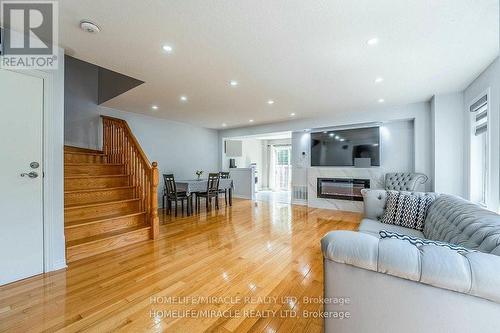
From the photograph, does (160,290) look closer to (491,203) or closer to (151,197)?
(151,197)

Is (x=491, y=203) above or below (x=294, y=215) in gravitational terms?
above

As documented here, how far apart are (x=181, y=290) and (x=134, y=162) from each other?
2.71 metres

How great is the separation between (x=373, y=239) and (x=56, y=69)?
3401 mm

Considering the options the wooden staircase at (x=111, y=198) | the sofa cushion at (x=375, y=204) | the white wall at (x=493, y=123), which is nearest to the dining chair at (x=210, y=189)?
the wooden staircase at (x=111, y=198)

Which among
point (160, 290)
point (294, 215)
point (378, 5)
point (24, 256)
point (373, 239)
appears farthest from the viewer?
point (294, 215)

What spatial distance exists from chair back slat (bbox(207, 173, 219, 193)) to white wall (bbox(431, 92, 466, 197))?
4.54m

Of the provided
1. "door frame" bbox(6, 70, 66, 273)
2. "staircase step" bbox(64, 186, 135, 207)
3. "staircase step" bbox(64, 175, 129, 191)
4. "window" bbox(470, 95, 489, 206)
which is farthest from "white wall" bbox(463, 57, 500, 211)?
"staircase step" bbox(64, 175, 129, 191)

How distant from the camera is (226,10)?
70.7 inches

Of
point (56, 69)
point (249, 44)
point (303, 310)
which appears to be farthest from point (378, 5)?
point (56, 69)

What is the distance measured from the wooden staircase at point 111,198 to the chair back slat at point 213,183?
176cm

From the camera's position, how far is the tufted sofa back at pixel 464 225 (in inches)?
44.6

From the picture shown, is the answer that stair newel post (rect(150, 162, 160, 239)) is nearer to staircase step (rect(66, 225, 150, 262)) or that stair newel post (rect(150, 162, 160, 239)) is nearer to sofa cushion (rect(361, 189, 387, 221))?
staircase step (rect(66, 225, 150, 262))

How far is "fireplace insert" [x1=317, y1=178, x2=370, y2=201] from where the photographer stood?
5330 millimetres

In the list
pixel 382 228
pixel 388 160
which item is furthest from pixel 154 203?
pixel 388 160
